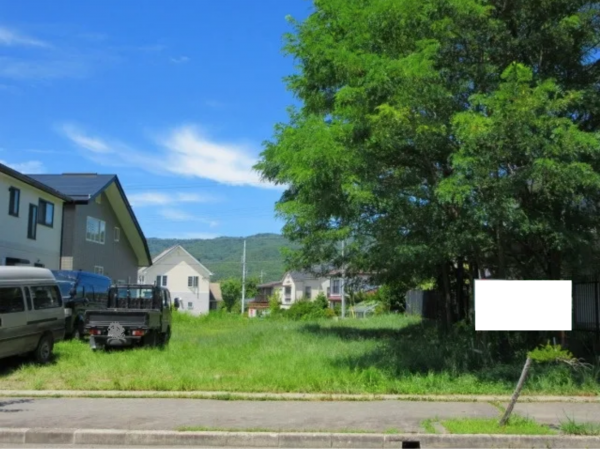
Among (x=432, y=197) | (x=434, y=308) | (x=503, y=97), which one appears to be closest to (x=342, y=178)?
(x=432, y=197)

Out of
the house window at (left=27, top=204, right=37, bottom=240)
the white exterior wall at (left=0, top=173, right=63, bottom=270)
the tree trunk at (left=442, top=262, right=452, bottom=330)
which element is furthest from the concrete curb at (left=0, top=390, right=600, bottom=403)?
the house window at (left=27, top=204, right=37, bottom=240)

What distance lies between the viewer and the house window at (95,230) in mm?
34969

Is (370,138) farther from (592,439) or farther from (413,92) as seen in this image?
(592,439)

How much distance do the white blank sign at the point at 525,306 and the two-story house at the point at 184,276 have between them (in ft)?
245

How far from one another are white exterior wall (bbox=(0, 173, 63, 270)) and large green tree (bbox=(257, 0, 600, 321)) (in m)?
18.2

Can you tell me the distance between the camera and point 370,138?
11594 mm

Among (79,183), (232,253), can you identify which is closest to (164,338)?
(79,183)

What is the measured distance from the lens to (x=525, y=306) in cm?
828

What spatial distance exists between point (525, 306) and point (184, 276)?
249ft

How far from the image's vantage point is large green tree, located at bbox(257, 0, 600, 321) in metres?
10.4

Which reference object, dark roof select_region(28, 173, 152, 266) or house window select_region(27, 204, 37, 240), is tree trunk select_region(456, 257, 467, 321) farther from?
dark roof select_region(28, 173, 152, 266)

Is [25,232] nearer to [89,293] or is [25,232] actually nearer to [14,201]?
[14,201]

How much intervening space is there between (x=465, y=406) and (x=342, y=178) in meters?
4.51

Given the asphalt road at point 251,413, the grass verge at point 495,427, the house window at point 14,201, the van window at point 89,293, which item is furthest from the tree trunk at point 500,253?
the house window at point 14,201
